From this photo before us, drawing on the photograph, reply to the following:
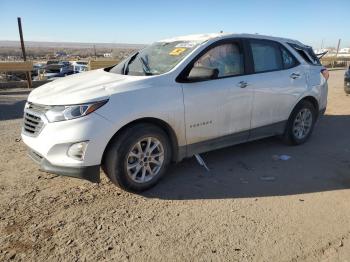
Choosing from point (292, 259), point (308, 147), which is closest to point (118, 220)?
point (292, 259)

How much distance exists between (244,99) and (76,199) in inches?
102

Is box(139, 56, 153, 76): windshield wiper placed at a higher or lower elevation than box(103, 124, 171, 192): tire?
higher

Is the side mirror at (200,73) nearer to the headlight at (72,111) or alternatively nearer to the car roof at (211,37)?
the car roof at (211,37)

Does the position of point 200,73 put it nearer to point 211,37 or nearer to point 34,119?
point 211,37

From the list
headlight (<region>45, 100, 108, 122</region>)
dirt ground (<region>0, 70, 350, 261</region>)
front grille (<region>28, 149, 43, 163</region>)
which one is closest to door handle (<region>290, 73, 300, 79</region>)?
dirt ground (<region>0, 70, 350, 261</region>)

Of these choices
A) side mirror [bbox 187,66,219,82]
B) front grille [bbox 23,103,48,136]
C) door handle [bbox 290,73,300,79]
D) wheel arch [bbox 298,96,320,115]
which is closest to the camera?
front grille [bbox 23,103,48,136]

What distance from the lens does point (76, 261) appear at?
2.94 m

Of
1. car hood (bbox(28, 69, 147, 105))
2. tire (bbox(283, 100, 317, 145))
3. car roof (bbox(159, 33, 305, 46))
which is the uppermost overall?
car roof (bbox(159, 33, 305, 46))

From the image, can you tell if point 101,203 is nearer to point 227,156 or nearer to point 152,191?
point 152,191

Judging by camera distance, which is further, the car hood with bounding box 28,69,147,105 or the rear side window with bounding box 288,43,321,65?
the rear side window with bounding box 288,43,321,65

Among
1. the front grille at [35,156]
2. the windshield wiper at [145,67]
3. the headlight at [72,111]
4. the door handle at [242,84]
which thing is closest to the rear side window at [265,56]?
the door handle at [242,84]

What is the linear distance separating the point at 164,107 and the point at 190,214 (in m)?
1.25

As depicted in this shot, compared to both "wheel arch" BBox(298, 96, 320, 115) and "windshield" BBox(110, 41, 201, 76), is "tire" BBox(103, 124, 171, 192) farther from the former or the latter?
"wheel arch" BBox(298, 96, 320, 115)

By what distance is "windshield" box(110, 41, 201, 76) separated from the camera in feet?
15.0
